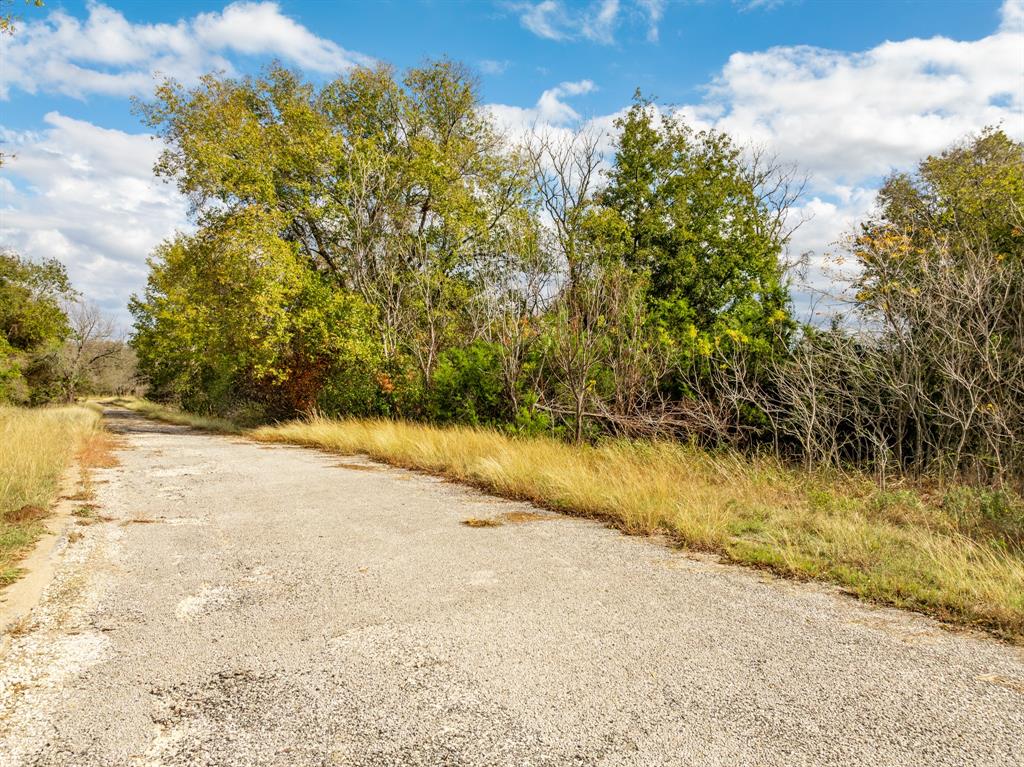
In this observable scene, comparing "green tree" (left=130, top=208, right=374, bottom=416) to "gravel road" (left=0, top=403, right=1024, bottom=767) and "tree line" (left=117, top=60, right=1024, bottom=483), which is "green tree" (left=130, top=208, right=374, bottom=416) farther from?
"gravel road" (left=0, top=403, right=1024, bottom=767)

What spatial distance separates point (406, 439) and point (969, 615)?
9548 millimetres

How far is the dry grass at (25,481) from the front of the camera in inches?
198

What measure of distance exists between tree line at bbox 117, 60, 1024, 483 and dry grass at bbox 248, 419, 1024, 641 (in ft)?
5.00

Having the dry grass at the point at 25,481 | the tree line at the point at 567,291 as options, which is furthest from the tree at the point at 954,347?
the dry grass at the point at 25,481

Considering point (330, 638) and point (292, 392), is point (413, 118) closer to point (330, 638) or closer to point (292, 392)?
point (292, 392)

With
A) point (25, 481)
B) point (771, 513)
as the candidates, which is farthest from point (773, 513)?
point (25, 481)

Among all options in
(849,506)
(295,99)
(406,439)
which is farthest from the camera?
(295,99)

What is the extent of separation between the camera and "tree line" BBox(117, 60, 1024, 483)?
8.88 m

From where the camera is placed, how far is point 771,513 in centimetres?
640

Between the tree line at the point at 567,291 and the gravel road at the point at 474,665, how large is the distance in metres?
5.84

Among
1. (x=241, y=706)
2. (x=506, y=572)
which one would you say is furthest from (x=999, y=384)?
(x=241, y=706)

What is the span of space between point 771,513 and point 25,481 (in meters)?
8.31

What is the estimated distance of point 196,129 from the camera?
770 inches

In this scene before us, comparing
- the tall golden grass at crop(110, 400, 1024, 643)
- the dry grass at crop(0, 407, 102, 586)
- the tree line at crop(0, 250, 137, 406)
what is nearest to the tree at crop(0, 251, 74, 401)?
the tree line at crop(0, 250, 137, 406)
